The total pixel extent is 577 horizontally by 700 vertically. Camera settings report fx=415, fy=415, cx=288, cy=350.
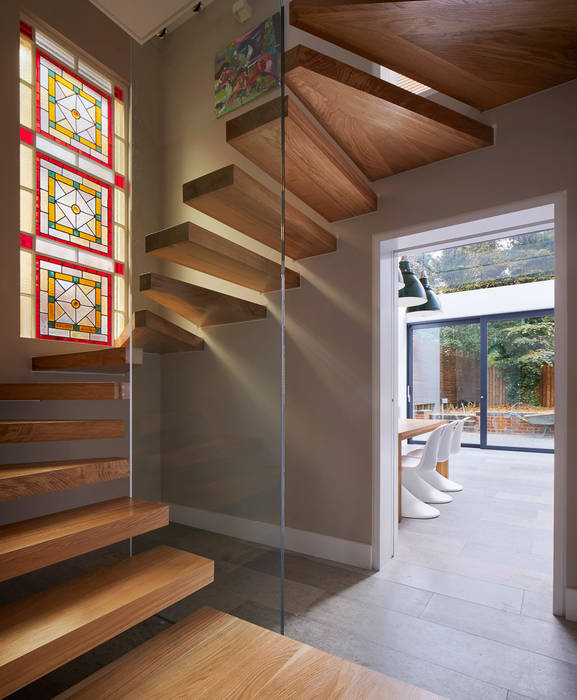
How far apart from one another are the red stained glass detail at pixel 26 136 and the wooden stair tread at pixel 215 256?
1.83 metres

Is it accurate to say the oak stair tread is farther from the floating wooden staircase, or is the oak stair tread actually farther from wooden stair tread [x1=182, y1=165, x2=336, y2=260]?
wooden stair tread [x1=182, y1=165, x2=336, y2=260]

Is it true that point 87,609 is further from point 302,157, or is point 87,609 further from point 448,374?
point 448,374

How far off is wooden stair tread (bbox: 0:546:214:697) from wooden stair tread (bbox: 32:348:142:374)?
0.89m

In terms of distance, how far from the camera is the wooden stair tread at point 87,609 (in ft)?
3.70

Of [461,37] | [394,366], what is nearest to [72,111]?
[461,37]

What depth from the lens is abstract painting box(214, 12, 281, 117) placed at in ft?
5.40

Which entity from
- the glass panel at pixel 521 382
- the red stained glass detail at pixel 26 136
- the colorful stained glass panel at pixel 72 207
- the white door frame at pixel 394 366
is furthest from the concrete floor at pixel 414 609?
the glass panel at pixel 521 382

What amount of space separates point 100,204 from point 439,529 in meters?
3.81

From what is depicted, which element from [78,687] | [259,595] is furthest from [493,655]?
[78,687]

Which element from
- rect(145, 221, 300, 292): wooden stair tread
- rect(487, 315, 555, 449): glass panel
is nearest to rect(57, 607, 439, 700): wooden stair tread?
rect(145, 221, 300, 292): wooden stair tread

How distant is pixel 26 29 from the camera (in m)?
2.95

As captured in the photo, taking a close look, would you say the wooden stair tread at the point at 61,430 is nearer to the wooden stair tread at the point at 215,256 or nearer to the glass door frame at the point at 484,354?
the wooden stair tread at the point at 215,256

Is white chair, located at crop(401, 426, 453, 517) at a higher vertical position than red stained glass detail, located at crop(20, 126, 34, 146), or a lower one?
lower

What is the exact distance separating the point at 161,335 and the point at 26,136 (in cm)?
214
